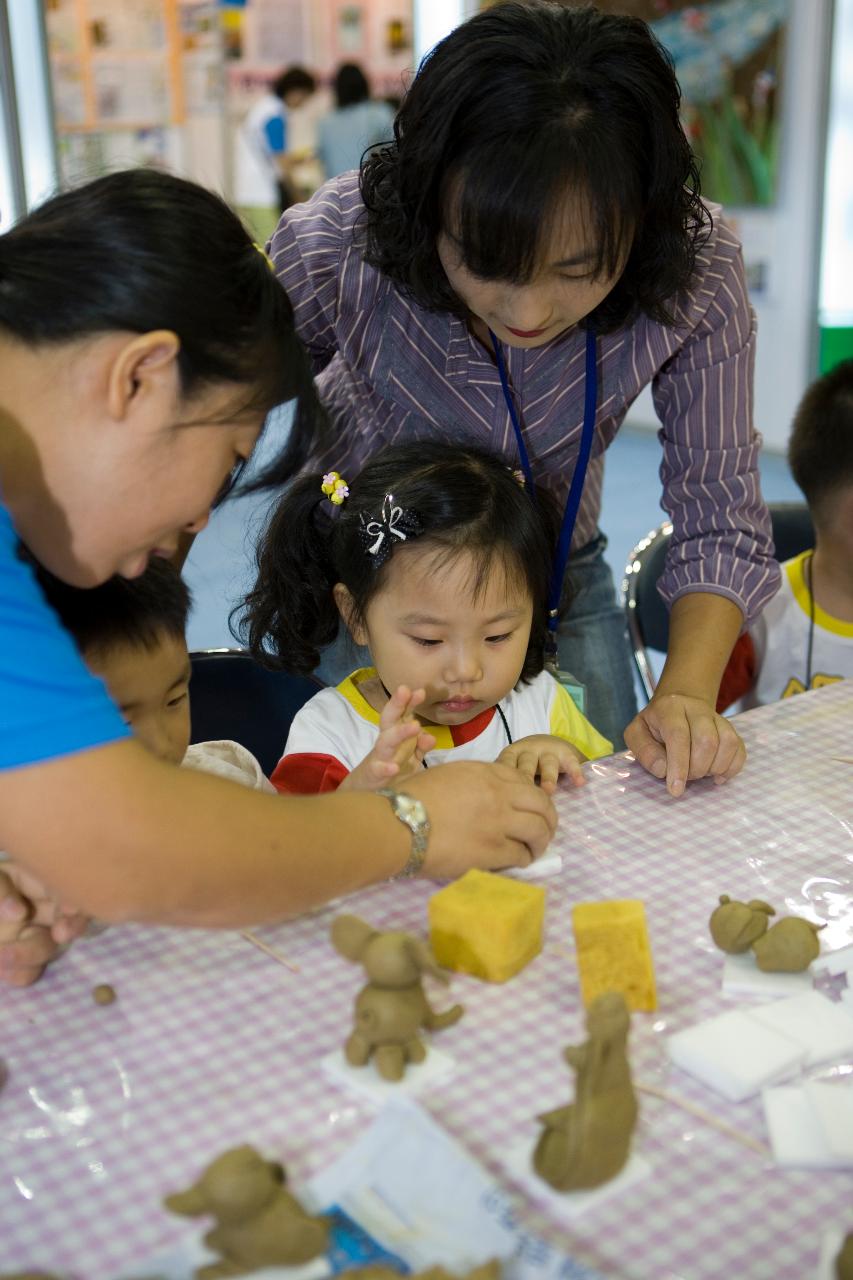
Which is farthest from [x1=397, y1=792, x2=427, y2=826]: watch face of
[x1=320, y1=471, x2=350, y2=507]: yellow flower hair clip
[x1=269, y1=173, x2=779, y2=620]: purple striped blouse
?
[x1=269, y1=173, x2=779, y2=620]: purple striped blouse

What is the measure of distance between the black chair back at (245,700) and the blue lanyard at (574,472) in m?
0.32

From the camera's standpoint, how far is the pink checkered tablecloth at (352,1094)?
71 cm

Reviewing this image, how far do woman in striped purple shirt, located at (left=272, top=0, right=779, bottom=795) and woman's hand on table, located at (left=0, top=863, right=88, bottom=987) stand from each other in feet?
1.93

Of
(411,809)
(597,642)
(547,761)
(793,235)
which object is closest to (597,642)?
(597,642)

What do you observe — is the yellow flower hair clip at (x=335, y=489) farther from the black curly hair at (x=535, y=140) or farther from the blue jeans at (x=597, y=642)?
the blue jeans at (x=597, y=642)

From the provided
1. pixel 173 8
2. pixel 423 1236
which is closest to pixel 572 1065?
pixel 423 1236

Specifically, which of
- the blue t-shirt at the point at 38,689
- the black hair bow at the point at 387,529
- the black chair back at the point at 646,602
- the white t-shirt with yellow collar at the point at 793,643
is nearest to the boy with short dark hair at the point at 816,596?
the white t-shirt with yellow collar at the point at 793,643

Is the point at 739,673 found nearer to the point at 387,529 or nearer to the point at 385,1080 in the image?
the point at 387,529

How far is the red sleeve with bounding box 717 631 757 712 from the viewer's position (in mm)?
1950

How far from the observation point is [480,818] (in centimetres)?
105

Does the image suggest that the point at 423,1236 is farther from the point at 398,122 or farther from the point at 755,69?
the point at 755,69

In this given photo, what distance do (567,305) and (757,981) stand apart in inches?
26.4

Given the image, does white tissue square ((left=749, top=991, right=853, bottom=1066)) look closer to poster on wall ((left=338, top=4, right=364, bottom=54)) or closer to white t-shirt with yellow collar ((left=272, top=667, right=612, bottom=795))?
white t-shirt with yellow collar ((left=272, top=667, right=612, bottom=795))

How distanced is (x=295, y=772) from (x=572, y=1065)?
0.70 meters
